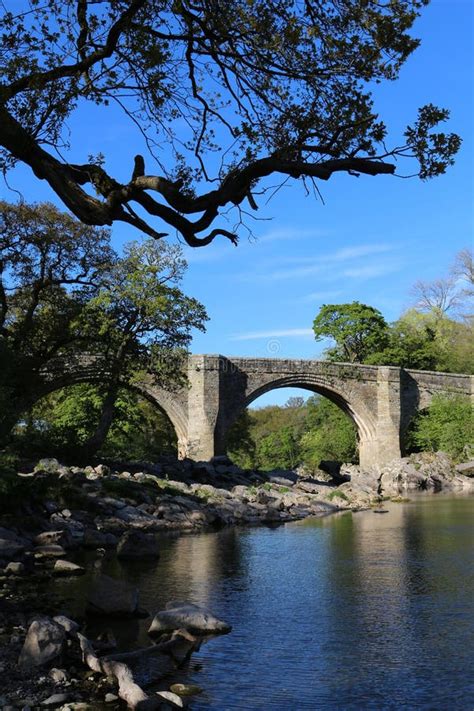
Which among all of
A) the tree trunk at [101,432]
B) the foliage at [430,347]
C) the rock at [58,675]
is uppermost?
the foliage at [430,347]

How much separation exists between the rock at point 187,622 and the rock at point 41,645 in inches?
48.5

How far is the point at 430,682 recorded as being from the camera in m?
5.82

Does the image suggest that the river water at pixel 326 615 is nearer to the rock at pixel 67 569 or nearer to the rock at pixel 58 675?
the rock at pixel 67 569

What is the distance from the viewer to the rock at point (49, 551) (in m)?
11.4

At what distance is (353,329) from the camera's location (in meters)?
44.7

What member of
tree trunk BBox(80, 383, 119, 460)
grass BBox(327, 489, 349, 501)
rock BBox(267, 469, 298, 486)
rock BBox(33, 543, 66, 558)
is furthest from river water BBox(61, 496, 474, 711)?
rock BBox(267, 469, 298, 486)

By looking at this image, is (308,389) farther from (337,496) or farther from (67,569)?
(67,569)

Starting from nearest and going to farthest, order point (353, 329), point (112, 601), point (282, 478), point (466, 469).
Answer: point (112, 601)
point (282, 478)
point (466, 469)
point (353, 329)

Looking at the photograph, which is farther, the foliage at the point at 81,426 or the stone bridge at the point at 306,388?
the stone bridge at the point at 306,388

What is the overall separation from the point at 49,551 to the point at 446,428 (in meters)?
31.2

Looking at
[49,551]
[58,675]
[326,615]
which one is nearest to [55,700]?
[58,675]

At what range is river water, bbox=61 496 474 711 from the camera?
18.6ft

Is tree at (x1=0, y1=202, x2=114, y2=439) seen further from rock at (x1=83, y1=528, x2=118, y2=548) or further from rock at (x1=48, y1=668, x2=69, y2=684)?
rock at (x1=48, y1=668, x2=69, y2=684)

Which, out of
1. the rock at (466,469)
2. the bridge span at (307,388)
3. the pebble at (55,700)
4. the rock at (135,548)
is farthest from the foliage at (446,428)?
the pebble at (55,700)
